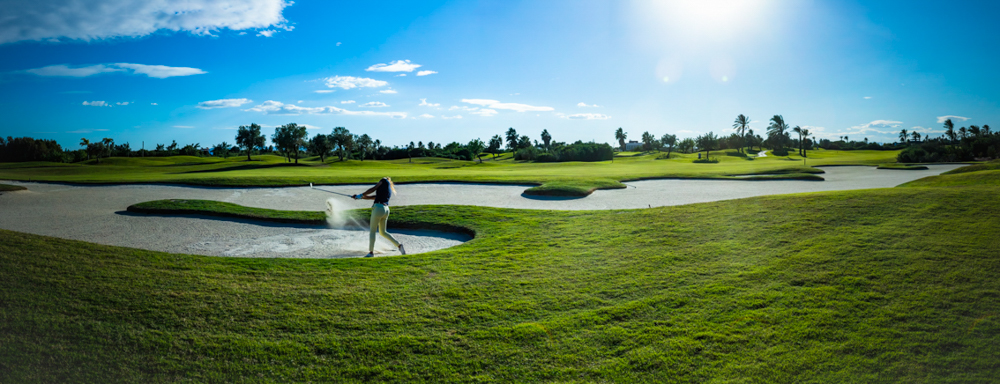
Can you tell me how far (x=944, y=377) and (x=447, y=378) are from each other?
4.71m

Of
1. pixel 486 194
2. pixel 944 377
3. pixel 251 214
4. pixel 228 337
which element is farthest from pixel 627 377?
pixel 486 194

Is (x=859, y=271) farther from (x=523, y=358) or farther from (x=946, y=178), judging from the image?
(x=946, y=178)

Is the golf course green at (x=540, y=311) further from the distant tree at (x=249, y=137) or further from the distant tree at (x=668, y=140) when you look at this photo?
the distant tree at (x=668, y=140)

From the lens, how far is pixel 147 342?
4.72 meters

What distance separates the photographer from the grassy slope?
4293mm

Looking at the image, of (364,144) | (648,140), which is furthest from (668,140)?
(364,144)

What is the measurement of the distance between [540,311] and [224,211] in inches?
539

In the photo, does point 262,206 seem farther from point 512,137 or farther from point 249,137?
point 512,137

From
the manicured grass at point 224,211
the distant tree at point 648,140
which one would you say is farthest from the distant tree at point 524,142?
the manicured grass at point 224,211

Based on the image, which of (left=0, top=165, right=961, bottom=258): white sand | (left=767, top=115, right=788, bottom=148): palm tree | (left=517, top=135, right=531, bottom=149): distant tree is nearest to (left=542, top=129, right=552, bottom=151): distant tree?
(left=517, top=135, right=531, bottom=149): distant tree

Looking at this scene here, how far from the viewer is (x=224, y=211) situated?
586 inches

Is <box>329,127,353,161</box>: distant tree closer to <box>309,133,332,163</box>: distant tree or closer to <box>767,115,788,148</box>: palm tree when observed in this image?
<box>309,133,332,163</box>: distant tree

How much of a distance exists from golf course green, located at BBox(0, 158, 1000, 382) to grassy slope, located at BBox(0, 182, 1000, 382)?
0.03 meters

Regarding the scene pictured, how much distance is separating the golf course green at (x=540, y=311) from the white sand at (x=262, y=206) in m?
2.70
